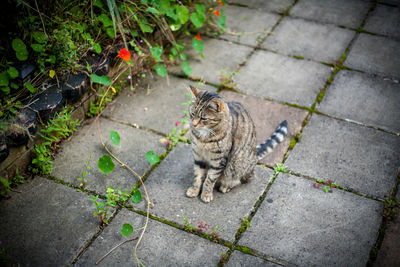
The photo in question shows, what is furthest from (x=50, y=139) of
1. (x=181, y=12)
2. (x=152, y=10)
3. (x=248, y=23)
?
(x=248, y=23)

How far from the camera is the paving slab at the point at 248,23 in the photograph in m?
4.84

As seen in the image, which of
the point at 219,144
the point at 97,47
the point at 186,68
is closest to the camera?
the point at 219,144

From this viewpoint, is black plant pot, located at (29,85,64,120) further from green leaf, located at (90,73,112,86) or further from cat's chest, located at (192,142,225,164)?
cat's chest, located at (192,142,225,164)

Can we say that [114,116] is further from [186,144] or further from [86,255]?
[86,255]

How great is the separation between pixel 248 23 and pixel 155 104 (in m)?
2.05

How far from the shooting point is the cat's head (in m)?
2.60

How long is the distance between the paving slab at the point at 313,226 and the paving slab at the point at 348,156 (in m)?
0.16

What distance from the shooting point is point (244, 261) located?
254 cm

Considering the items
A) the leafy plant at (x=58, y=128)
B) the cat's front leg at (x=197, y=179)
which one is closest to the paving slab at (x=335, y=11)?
the cat's front leg at (x=197, y=179)

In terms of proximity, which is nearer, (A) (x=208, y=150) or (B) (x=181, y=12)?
(A) (x=208, y=150)

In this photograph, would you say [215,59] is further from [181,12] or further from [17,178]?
[17,178]

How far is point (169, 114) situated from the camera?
378 cm

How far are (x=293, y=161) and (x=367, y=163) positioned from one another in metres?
0.65

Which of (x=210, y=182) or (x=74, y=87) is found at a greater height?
(x=74, y=87)
